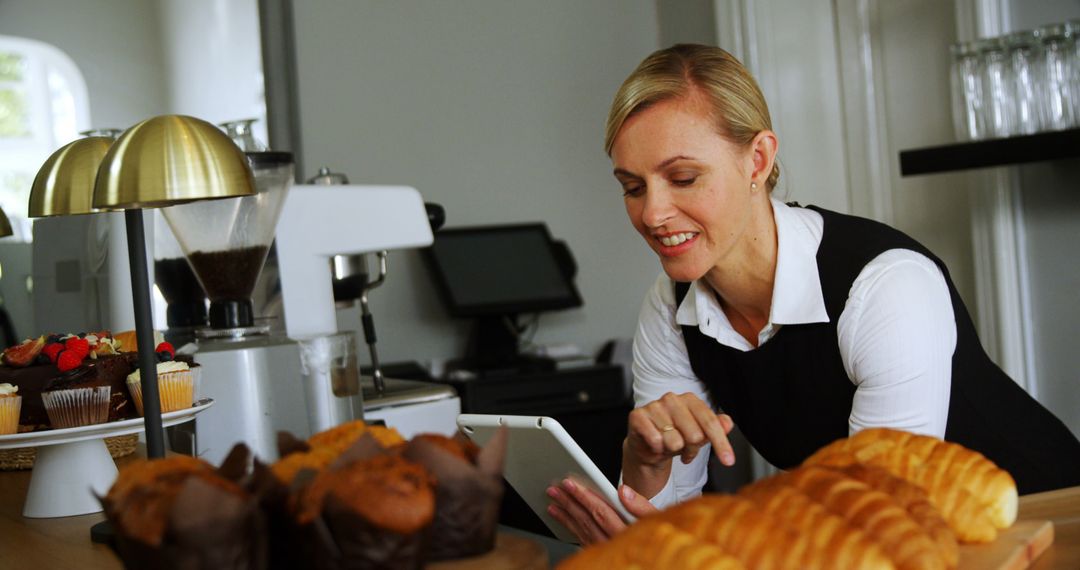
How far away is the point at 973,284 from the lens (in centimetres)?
286

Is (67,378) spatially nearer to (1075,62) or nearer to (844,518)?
(844,518)

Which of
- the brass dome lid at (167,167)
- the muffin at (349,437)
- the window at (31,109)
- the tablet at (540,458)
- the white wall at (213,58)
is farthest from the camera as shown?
the white wall at (213,58)

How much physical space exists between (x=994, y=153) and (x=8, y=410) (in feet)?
6.48

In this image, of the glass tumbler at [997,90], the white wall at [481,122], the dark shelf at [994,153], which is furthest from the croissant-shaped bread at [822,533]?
the white wall at [481,122]

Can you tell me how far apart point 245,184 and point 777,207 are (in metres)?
0.87

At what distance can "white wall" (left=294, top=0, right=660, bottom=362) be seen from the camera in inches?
136

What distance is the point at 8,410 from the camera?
1.35 metres

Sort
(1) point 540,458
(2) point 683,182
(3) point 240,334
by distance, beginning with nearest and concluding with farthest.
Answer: (1) point 540,458 → (2) point 683,182 → (3) point 240,334

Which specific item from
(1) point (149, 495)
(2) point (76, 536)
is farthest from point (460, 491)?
(2) point (76, 536)

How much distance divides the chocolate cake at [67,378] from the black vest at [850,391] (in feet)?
2.82

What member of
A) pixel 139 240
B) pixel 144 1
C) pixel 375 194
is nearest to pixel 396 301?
pixel 144 1

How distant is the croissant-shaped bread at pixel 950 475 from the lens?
29.7 inches

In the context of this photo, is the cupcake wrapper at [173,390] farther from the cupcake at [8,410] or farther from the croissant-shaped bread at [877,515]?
the croissant-shaped bread at [877,515]

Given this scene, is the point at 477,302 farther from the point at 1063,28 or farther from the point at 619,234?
the point at 1063,28
